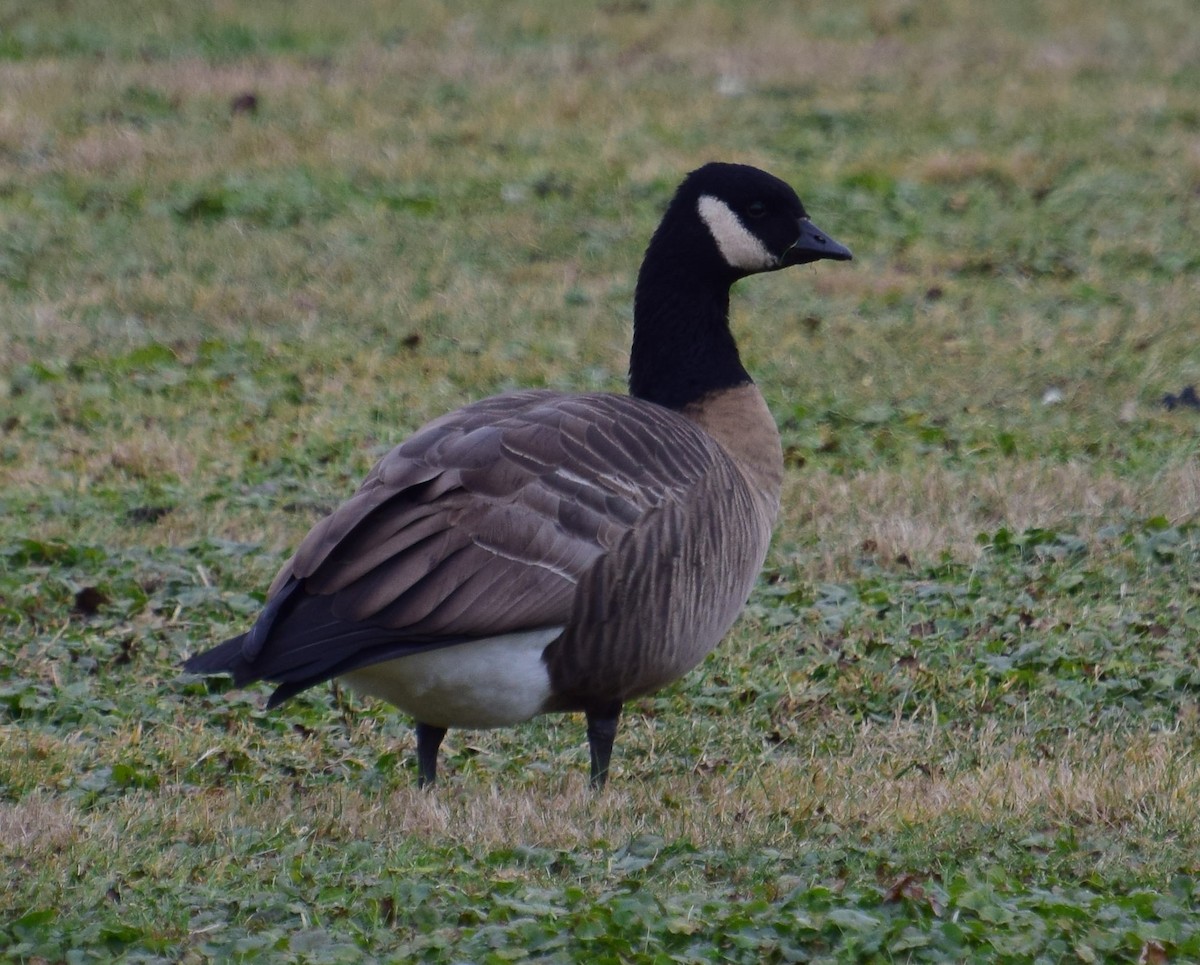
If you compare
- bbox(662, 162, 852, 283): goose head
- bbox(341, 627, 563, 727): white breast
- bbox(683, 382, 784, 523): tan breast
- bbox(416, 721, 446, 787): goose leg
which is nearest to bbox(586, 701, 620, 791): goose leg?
bbox(341, 627, 563, 727): white breast

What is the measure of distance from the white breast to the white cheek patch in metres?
1.76

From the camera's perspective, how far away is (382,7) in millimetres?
18156

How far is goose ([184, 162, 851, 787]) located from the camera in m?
4.82

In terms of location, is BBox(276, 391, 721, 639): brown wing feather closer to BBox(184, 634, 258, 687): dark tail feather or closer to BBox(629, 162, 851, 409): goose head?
BBox(184, 634, 258, 687): dark tail feather

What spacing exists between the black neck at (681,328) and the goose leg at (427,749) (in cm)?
143

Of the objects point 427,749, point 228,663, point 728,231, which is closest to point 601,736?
point 427,749

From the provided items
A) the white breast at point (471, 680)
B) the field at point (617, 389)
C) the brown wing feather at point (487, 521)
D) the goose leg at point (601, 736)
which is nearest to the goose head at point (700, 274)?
the brown wing feather at point (487, 521)

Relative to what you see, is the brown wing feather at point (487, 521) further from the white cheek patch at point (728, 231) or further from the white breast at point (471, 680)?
the white cheek patch at point (728, 231)

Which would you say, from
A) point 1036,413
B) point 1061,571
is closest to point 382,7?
point 1036,413

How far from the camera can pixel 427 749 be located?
541 centimetres

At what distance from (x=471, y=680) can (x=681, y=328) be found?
1.71 metres

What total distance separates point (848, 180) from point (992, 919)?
9.68 metres

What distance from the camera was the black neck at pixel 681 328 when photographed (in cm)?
611

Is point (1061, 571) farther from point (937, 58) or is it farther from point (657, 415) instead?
point (937, 58)
